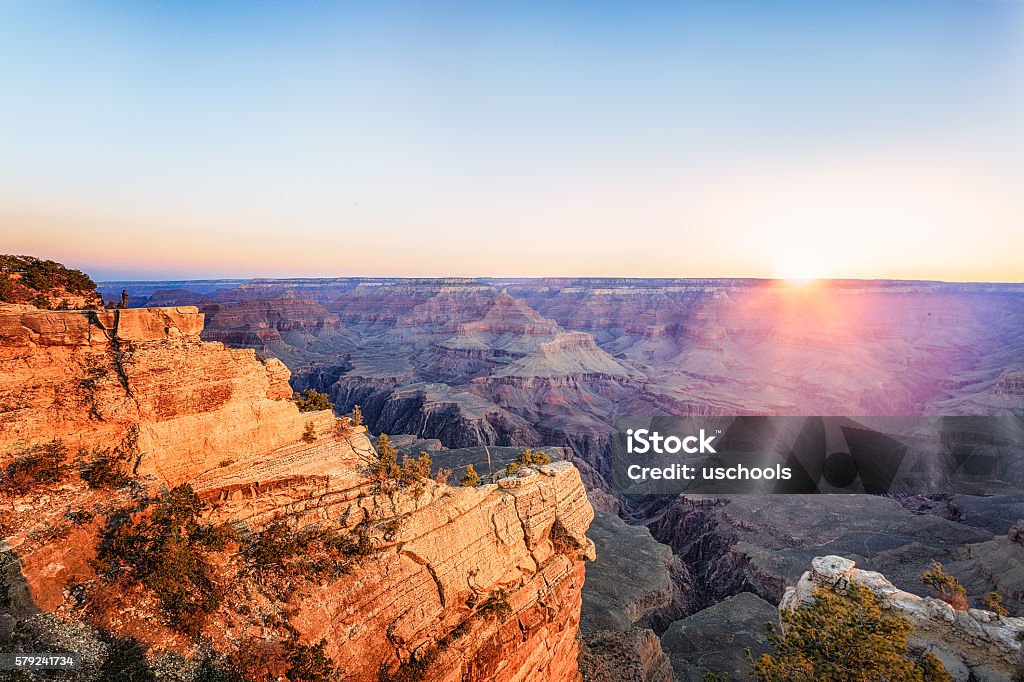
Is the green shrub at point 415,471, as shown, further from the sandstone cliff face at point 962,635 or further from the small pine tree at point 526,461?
the sandstone cliff face at point 962,635

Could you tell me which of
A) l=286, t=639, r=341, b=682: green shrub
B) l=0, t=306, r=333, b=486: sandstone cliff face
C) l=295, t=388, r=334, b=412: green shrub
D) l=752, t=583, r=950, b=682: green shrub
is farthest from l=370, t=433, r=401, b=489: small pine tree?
l=752, t=583, r=950, b=682: green shrub

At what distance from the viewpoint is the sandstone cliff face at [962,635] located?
15.5 metres

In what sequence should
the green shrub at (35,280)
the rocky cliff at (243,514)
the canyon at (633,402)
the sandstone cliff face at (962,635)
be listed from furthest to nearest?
the sandstone cliff face at (962,635) < the canyon at (633,402) < the green shrub at (35,280) < the rocky cliff at (243,514)

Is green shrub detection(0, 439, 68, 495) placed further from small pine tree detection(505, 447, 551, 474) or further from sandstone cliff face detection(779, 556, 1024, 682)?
sandstone cliff face detection(779, 556, 1024, 682)

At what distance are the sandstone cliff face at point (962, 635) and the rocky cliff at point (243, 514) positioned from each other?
14.6 m

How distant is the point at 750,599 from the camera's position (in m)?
31.7

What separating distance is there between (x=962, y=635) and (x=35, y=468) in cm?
2915

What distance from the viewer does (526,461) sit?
60.6 ft

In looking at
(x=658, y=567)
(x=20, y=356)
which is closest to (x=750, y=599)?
(x=658, y=567)

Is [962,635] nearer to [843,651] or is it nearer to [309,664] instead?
[843,651]

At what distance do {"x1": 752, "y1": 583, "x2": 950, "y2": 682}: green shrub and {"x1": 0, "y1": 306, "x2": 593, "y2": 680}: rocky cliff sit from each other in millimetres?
8046

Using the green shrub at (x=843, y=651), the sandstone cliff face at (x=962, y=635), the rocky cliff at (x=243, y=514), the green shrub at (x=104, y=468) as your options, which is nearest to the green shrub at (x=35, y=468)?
the rocky cliff at (x=243, y=514)

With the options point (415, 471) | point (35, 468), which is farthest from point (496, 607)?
point (35, 468)

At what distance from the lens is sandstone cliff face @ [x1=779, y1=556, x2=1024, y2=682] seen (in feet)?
50.8
